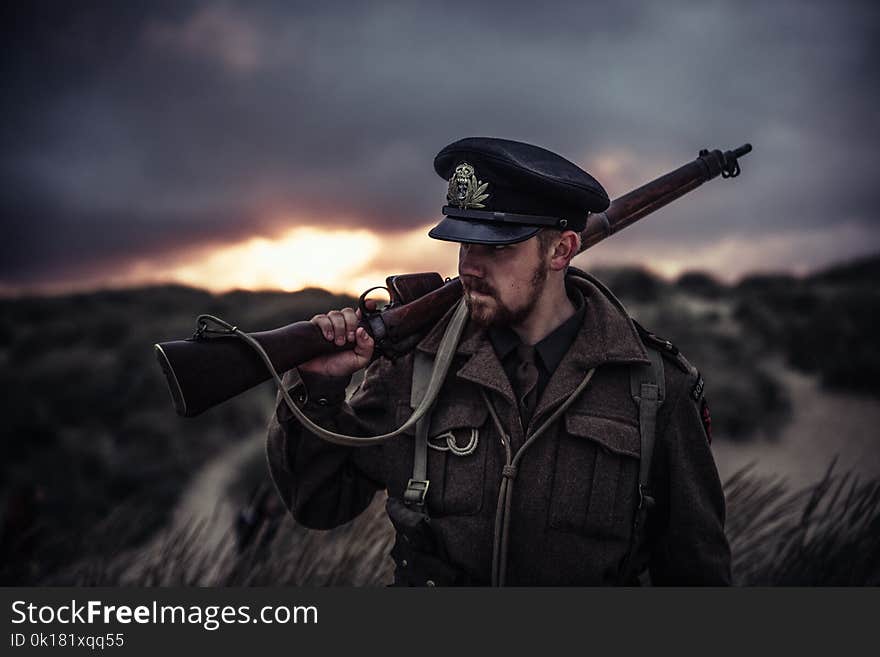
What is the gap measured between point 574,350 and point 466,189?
2.44 ft

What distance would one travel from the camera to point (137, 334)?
26828 mm

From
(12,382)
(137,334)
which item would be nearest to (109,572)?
(12,382)

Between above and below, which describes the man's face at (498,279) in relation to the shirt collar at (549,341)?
above

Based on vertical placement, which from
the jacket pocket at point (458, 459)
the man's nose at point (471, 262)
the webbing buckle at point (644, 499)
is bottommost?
the webbing buckle at point (644, 499)

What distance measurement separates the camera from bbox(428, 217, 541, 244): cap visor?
2.81 m

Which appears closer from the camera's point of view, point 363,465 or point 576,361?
point 576,361

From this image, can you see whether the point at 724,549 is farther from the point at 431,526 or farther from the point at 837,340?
the point at 837,340

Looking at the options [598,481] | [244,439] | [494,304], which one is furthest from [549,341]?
[244,439]

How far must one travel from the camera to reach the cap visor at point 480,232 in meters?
2.81

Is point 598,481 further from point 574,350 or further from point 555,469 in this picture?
point 574,350

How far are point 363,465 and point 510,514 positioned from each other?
2.24ft

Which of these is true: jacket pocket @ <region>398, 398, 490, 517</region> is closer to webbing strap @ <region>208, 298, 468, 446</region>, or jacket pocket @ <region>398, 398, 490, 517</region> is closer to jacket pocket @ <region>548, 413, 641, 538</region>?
webbing strap @ <region>208, 298, 468, 446</region>

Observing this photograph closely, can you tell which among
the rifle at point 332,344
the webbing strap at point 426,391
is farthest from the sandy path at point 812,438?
the webbing strap at point 426,391

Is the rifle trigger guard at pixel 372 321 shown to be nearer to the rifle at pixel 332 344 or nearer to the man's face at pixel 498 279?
the rifle at pixel 332 344
